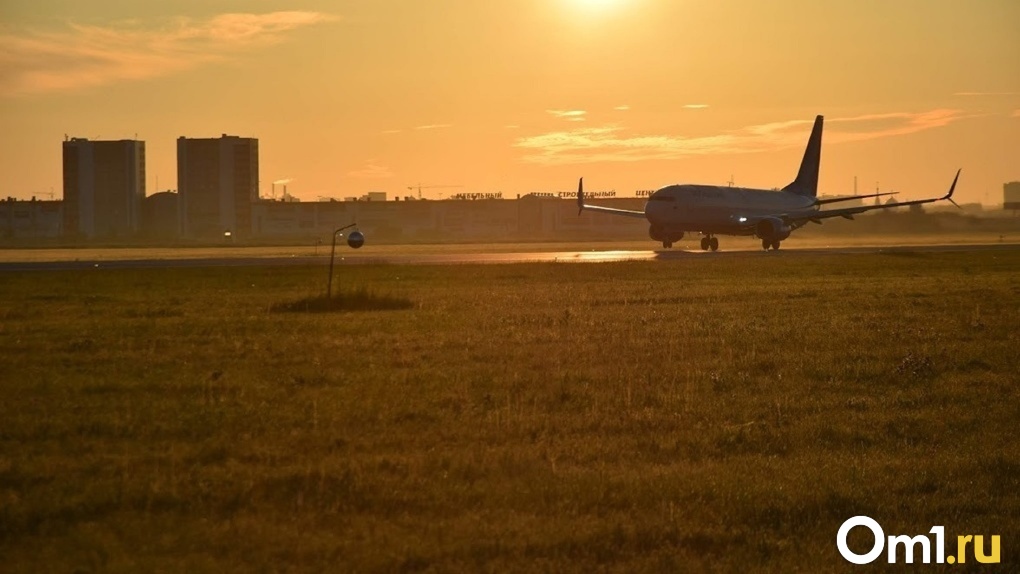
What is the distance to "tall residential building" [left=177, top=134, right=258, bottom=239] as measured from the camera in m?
179

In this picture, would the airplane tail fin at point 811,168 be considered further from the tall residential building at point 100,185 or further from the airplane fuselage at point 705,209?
the tall residential building at point 100,185

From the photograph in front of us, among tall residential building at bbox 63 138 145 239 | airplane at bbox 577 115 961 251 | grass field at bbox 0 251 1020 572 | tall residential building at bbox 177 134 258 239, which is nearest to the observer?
grass field at bbox 0 251 1020 572

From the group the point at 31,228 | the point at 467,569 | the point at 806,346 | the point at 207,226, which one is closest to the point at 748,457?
the point at 467,569

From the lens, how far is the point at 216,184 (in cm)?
17950

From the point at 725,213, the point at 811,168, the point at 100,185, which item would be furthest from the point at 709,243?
the point at 100,185

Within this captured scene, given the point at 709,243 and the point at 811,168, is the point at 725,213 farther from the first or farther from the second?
the point at 811,168

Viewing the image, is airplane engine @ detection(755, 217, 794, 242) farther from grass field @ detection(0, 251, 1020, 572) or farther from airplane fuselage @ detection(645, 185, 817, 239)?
grass field @ detection(0, 251, 1020, 572)

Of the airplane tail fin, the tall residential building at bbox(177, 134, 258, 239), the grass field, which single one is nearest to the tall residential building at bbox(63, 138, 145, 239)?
the tall residential building at bbox(177, 134, 258, 239)

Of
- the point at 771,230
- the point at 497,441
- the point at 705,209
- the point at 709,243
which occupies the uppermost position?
the point at 705,209

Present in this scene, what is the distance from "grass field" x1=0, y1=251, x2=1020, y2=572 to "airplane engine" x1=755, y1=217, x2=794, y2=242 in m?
54.6

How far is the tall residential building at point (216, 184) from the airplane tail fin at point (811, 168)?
3930 inches

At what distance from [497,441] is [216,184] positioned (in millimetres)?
170387

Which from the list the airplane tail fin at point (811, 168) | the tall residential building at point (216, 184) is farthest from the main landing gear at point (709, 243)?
the tall residential building at point (216, 184)

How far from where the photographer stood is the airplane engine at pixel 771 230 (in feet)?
280
